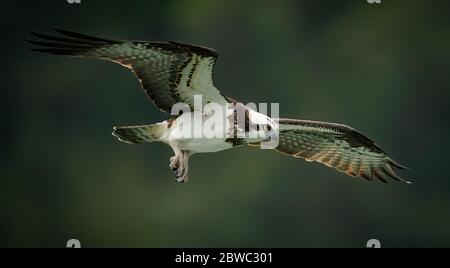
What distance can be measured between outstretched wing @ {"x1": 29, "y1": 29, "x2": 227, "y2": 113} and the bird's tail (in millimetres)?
211

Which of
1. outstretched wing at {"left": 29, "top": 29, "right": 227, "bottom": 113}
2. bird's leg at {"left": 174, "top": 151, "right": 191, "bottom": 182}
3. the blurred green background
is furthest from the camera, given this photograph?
the blurred green background

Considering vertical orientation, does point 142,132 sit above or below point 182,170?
above

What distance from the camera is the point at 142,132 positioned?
9664mm

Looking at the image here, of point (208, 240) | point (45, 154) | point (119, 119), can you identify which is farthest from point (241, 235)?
point (45, 154)

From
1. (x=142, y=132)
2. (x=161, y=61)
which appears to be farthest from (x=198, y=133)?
(x=161, y=61)

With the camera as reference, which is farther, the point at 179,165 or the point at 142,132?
the point at 142,132

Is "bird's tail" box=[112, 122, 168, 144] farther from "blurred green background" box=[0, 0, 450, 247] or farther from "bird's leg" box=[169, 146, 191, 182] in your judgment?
"blurred green background" box=[0, 0, 450, 247]

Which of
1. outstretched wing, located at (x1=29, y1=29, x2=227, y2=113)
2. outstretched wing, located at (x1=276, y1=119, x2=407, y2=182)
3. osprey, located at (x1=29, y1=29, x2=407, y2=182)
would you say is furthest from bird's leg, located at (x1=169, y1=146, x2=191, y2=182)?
outstretched wing, located at (x1=276, y1=119, x2=407, y2=182)

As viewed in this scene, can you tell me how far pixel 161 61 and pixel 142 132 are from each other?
829mm

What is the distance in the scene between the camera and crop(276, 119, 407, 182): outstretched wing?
10.4 metres

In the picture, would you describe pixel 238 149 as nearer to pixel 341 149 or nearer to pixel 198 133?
pixel 341 149

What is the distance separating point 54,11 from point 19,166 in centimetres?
339

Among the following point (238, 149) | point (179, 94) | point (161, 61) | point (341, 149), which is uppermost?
point (238, 149)

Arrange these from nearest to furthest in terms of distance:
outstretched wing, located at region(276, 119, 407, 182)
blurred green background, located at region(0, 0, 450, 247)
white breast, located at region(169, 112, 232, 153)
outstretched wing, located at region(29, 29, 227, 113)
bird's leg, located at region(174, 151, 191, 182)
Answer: outstretched wing, located at region(29, 29, 227, 113)
white breast, located at region(169, 112, 232, 153)
bird's leg, located at region(174, 151, 191, 182)
outstretched wing, located at region(276, 119, 407, 182)
blurred green background, located at region(0, 0, 450, 247)
